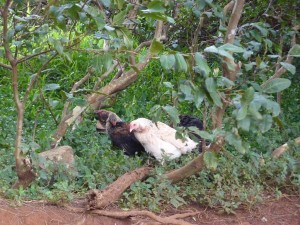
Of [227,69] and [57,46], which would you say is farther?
[227,69]

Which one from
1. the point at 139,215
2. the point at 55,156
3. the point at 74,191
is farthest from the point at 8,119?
the point at 139,215

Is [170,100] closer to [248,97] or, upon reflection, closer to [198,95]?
[198,95]

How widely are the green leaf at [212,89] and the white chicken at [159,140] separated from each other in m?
1.97

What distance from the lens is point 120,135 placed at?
18.5 feet

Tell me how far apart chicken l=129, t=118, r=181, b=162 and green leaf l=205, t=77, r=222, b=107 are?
1.85 m

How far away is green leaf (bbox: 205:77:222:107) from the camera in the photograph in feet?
9.98

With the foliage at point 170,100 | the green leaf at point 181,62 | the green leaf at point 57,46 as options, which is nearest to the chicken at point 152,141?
the foliage at point 170,100

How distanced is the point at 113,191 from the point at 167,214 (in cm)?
40

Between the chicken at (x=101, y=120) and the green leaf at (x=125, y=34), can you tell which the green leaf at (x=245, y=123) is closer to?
the green leaf at (x=125, y=34)

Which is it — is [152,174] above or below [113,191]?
below

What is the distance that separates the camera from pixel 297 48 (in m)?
3.31

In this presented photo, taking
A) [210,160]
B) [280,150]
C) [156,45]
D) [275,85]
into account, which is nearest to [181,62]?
[156,45]

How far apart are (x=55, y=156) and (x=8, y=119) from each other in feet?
4.58

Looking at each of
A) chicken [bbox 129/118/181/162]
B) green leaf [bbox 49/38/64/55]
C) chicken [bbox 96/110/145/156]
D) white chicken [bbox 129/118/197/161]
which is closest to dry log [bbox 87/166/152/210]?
chicken [bbox 129/118/181/162]
